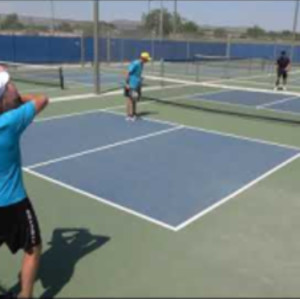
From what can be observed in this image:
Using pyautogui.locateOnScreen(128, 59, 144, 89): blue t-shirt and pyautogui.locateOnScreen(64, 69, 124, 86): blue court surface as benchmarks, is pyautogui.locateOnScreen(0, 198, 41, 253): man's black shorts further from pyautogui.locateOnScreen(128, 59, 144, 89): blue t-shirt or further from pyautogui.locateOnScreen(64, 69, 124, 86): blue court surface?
pyautogui.locateOnScreen(64, 69, 124, 86): blue court surface

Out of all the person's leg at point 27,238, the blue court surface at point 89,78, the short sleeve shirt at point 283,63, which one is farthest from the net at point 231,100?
the person's leg at point 27,238

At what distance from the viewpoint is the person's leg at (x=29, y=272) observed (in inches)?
142

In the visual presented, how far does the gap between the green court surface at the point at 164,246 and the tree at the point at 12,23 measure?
29074 millimetres

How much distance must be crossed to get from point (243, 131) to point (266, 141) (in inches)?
43.6

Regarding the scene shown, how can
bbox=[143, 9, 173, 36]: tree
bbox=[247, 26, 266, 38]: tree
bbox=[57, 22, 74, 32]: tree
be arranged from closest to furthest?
1. bbox=[57, 22, 74, 32]: tree
2. bbox=[143, 9, 173, 36]: tree
3. bbox=[247, 26, 266, 38]: tree

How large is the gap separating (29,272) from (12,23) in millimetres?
33621

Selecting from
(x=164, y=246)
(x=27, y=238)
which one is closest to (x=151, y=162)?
(x=164, y=246)

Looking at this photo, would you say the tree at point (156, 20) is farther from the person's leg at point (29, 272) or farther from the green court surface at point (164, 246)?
the person's leg at point (29, 272)

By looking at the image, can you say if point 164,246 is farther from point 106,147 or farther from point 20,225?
point 106,147

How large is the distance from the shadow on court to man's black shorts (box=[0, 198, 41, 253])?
0.75m

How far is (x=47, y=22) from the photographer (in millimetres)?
35188

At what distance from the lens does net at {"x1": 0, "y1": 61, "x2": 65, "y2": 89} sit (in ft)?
64.8

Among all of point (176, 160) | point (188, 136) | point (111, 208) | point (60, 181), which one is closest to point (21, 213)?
point (111, 208)

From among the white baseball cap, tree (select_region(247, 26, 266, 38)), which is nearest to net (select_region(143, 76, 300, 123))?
the white baseball cap
